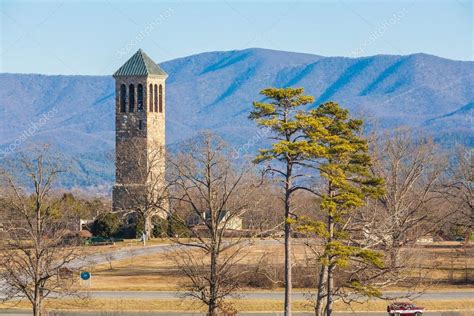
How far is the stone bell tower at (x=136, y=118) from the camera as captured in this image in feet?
352

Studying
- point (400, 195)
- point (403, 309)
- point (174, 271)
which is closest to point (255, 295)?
point (403, 309)

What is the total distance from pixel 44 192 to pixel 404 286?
22752mm

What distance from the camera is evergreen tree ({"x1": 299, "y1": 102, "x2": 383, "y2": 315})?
42.0 m

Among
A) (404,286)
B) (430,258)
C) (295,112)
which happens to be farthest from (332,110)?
(430,258)

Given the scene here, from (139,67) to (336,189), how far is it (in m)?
70.0

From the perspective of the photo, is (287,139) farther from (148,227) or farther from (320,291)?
(148,227)

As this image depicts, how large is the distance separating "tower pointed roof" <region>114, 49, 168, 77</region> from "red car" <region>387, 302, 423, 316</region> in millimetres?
65034

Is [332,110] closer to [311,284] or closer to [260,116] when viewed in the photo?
[260,116]

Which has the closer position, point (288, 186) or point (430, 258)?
point (288, 186)

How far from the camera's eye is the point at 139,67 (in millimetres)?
112500

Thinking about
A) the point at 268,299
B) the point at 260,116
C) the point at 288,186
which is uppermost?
the point at 260,116

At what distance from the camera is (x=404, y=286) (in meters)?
59.4

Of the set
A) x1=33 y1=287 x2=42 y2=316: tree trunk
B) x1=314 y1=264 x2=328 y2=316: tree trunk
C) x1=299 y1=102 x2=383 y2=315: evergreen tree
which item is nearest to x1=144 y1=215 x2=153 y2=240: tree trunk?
x1=33 y1=287 x2=42 y2=316: tree trunk

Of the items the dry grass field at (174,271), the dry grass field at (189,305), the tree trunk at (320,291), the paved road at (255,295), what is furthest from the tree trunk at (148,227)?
the tree trunk at (320,291)
